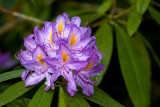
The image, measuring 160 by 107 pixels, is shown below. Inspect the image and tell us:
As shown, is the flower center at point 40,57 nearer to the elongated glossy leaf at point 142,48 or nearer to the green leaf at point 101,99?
the green leaf at point 101,99

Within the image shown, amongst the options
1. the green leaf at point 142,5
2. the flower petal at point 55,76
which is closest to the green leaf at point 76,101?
the flower petal at point 55,76

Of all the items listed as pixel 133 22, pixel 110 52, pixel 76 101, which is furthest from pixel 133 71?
pixel 76 101

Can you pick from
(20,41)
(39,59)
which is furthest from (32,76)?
(20,41)

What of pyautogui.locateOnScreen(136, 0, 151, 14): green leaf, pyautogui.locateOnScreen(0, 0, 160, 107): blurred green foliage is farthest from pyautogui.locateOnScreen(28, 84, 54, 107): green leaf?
pyautogui.locateOnScreen(136, 0, 151, 14): green leaf

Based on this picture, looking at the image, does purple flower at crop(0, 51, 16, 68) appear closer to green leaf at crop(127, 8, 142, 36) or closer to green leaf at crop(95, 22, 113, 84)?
green leaf at crop(95, 22, 113, 84)

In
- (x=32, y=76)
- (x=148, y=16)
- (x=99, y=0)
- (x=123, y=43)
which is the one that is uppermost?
(x=99, y=0)

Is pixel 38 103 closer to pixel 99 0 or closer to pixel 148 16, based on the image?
pixel 148 16
